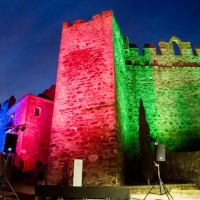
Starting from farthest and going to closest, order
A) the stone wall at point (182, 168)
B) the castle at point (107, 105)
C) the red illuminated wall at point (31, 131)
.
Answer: the red illuminated wall at point (31, 131), the stone wall at point (182, 168), the castle at point (107, 105)

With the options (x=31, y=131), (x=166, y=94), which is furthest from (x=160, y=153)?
(x=31, y=131)

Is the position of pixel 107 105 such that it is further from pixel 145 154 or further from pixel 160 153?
pixel 160 153

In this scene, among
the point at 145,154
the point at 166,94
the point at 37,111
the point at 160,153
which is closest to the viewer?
the point at 160,153

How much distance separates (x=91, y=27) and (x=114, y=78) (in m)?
3.14

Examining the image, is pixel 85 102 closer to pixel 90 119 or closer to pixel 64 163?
pixel 90 119

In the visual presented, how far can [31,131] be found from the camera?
47.2 ft

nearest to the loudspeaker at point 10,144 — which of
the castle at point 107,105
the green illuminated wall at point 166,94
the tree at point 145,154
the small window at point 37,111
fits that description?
the castle at point 107,105

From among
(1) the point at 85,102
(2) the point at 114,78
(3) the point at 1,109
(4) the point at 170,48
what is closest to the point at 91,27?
(2) the point at 114,78

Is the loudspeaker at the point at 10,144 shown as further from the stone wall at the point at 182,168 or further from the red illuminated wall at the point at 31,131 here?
the red illuminated wall at the point at 31,131

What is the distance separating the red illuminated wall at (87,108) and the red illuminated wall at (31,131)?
611cm

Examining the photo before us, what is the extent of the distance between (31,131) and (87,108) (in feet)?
25.0

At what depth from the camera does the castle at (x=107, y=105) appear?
7.57 metres

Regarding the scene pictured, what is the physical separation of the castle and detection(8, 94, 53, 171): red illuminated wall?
62mm

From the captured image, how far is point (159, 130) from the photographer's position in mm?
10641
